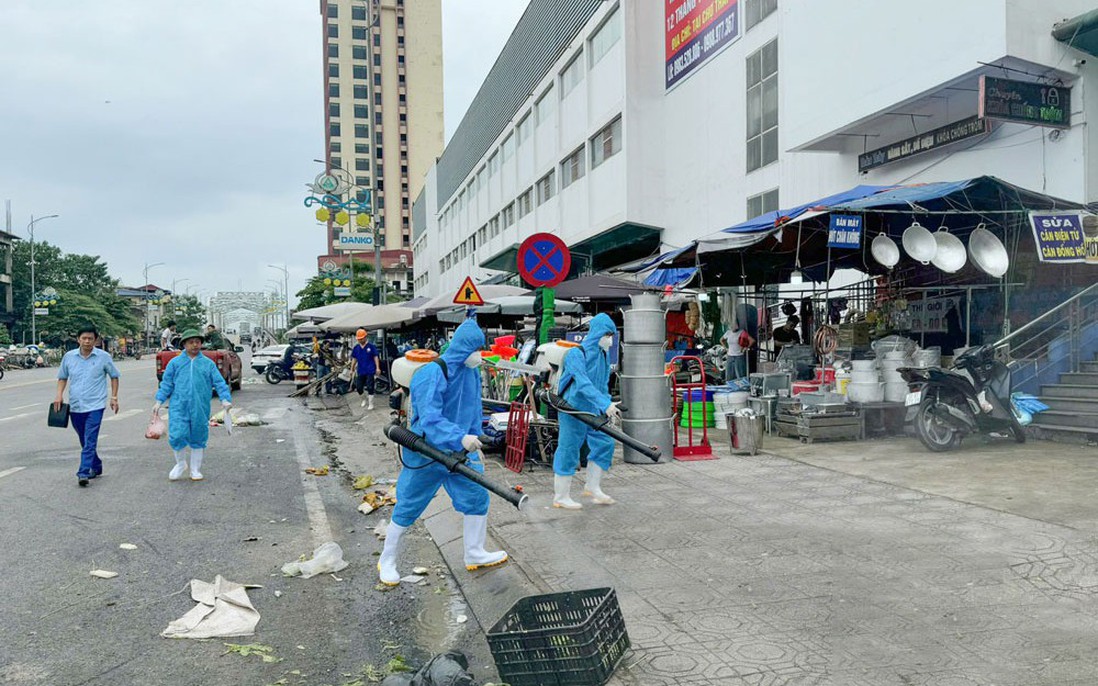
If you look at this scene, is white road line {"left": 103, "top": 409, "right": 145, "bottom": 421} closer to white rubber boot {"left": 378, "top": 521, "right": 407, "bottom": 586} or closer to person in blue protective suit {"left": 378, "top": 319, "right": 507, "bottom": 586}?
white rubber boot {"left": 378, "top": 521, "right": 407, "bottom": 586}

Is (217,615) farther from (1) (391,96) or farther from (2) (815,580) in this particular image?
(1) (391,96)

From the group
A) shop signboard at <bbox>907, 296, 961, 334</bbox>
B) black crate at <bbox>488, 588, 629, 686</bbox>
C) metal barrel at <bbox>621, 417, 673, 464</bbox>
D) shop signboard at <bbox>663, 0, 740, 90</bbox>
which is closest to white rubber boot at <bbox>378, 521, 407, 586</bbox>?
black crate at <bbox>488, 588, 629, 686</bbox>

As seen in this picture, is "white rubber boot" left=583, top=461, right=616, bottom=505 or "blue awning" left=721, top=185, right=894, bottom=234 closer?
"white rubber boot" left=583, top=461, right=616, bottom=505

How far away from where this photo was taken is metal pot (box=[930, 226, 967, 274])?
10.4 m

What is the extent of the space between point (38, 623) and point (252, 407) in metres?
15.3

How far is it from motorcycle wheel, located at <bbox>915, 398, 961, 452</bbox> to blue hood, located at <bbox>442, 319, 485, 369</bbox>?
6.29 m

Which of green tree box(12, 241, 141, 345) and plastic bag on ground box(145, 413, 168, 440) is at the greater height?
green tree box(12, 241, 141, 345)

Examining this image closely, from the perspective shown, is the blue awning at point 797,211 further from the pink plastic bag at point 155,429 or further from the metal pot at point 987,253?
the pink plastic bag at point 155,429

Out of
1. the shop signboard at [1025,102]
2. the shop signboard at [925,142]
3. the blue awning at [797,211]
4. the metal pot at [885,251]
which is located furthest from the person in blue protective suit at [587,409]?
the shop signboard at [925,142]

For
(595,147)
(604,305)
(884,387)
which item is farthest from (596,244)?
(884,387)

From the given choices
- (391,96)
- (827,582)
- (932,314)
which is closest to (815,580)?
(827,582)

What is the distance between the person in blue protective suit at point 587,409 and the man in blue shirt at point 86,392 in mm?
5149

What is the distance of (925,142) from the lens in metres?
12.8

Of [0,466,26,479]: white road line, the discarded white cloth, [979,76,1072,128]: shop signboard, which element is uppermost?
[979,76,1072,128]: shop signboard
